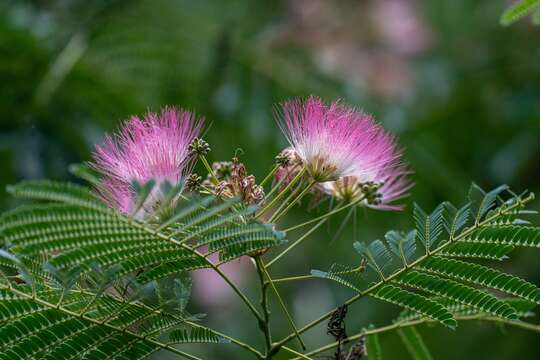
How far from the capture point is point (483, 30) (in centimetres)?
600

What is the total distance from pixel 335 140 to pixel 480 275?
1.16ft

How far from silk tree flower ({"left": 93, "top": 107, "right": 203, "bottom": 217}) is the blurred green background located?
1.62m

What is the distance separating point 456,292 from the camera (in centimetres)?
154

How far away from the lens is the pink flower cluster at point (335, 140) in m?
1.61

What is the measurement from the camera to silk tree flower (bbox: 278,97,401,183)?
1.61m

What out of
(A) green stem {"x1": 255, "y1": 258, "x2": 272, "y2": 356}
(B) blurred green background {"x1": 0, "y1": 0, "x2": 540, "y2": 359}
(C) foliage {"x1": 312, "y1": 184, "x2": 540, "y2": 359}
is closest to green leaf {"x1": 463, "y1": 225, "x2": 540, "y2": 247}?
(C) foliage {"x1": 312, "y1": 184, "x2": 540, "y2": 359}

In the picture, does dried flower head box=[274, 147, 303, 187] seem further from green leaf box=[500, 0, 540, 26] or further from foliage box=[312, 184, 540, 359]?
green leaf box=[500, 0, 540, 26]

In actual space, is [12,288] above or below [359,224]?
above

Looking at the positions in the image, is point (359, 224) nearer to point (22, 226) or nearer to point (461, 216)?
point (461, 216)

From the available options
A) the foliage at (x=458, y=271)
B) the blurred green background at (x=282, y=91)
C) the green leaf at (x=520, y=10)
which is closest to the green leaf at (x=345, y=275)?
the foliage at (x=458, y=271)

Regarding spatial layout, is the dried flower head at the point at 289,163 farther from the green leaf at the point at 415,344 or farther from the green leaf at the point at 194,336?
the green leaf at the point at 415,344

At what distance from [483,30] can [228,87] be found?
2264mm

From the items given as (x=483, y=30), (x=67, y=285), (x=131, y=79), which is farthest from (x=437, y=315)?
(x=483, y=30)

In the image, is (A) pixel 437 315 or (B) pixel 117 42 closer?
(A) pixel 437 315
